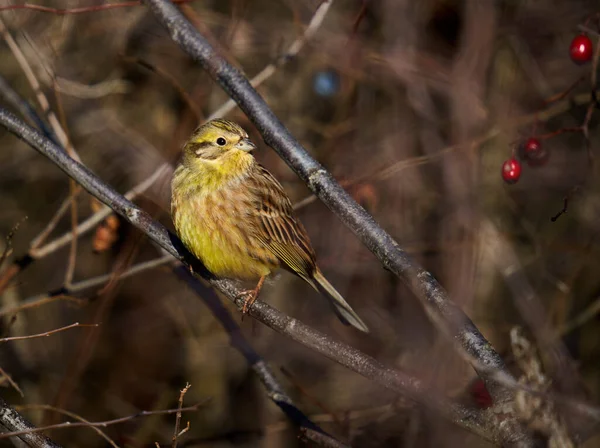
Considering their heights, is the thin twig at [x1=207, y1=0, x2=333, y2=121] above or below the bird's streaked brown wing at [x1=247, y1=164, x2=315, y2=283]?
above

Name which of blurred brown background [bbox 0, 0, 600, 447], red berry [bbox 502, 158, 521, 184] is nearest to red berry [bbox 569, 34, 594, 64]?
red berry [bbox 502, 158, 521, 184]

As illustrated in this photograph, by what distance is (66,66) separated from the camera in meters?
7.48

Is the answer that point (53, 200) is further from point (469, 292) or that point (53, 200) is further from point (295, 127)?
point (469, 292)

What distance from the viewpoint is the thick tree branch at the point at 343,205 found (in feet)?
8.85

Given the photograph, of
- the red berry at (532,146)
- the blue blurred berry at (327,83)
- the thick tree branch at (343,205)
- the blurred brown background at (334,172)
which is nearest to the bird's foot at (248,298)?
the thick tree branch at (343,205)

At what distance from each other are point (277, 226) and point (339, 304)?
590mm

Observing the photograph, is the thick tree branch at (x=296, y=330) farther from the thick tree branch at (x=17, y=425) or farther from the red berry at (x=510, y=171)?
the red berry at (x=510, y=171)

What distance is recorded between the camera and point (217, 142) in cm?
448

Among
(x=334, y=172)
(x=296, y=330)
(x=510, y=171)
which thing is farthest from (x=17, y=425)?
(x=334, y=172)

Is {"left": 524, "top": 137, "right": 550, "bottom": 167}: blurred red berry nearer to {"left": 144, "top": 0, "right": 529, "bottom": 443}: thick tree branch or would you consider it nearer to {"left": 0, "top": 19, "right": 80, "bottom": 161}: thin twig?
{"left": 144, "top": 0, "right": 529, "bottom": 443}: thick tree branch

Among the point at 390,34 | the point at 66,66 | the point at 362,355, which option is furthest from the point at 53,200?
the point at 362,355

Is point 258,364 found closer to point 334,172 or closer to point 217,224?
point 217,224

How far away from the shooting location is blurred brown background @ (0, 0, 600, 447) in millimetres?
5988

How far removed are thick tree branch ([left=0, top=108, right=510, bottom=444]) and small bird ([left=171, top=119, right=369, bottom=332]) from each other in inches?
5.0
